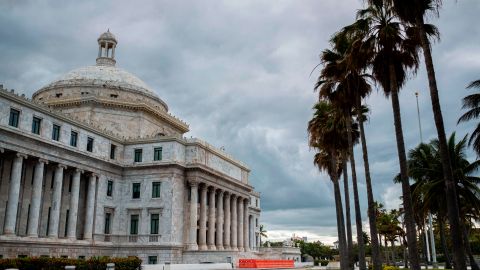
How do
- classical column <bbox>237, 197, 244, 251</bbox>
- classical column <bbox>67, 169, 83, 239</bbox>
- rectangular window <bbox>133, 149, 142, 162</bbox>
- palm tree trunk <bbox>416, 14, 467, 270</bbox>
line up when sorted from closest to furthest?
palm tree trunk <bbox>416, 14, 467, 270</bbox>
classical column <bbox>67, 169, 83, 239</bbox>
rectangular window <bbox>133, 149, 142, 162</bbox>
classical column <bbox>237, 197, 244, 251</bbox>

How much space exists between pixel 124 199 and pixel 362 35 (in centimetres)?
3807

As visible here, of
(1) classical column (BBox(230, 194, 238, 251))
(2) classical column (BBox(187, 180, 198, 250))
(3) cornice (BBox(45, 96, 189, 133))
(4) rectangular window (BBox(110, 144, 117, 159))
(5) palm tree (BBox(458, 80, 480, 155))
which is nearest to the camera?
(5) palm tree (BBox(458, 80, 480, 155))

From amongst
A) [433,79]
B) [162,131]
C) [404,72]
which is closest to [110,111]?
[162,131]

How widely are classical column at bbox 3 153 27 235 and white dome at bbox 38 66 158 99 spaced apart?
22901mm

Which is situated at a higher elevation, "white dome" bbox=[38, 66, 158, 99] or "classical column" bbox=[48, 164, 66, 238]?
"white dome" bbox=[38, 66, 158, 99]

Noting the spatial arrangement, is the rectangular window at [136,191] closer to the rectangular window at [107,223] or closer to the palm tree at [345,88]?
the rectangular window at [107,223]

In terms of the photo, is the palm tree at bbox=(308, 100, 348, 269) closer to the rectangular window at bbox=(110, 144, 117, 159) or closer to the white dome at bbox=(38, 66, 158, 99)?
the rectangular window at bbox=(110, 144, 117, 159)

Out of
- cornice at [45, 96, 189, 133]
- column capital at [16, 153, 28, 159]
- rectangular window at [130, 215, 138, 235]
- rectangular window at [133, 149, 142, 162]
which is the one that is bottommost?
rectangular window at [130, 215, 138, 235]

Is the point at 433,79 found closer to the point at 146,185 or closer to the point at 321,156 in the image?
the point at 321,156

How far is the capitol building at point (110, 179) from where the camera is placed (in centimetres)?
4166

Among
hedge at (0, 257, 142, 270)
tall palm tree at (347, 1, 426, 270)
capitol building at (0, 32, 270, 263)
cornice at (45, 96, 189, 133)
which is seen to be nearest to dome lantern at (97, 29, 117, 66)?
capitol building at (0, 32, 270, 263)

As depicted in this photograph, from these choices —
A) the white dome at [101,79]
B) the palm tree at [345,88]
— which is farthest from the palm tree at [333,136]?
the white dome at [101,79]

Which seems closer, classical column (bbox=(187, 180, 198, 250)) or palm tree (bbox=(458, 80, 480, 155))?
palm tree (bbox=(458, 80, 480, 155))

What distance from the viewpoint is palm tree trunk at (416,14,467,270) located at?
662 inches
